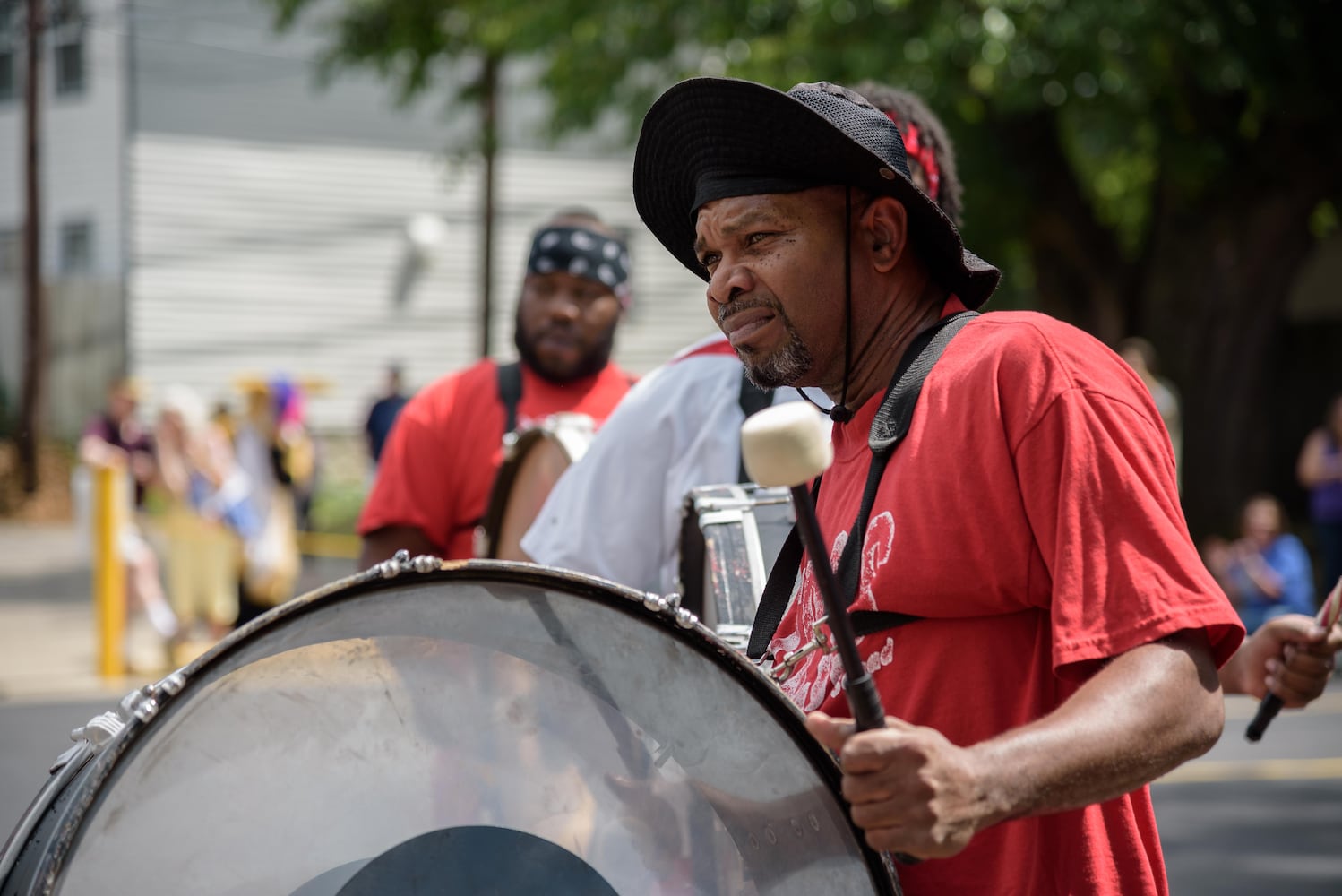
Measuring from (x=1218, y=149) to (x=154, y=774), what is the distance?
11449 mm

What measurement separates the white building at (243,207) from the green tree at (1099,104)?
5.37 meters

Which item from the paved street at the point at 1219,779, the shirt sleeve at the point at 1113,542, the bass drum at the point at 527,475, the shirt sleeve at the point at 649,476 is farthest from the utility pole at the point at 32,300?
the shirt sleeve at the point at 1113,542

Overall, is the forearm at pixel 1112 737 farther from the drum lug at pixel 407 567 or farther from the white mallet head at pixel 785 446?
the drum lug at pixel 407 567

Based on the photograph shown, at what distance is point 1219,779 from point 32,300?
52.9ft

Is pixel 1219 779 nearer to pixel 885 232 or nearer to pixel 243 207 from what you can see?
pixel 885 232

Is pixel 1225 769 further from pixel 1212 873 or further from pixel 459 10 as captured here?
pixel 459 10

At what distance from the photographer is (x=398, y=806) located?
171 centimetres

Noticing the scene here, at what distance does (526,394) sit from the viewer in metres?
4.53

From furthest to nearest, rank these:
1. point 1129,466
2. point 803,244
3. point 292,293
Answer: point 292,293, point 803,244, point 1129,466

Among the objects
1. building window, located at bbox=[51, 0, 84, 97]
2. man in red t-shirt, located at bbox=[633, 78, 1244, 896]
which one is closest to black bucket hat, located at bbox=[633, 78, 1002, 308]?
man in red t-shirt, located at bbox=[633, 78, 1244, 896]

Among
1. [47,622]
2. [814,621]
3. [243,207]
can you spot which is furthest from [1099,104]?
[243,207]

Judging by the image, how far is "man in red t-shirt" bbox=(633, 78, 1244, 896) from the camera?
151 centimetres

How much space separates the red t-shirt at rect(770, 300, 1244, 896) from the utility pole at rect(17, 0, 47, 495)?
60.0 ft

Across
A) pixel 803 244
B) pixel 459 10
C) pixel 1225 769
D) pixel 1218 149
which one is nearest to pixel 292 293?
pixel 459 10
